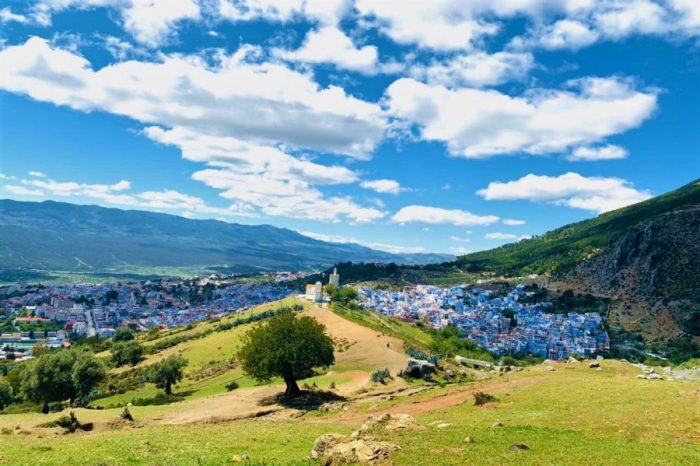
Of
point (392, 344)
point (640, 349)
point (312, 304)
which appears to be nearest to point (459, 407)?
point (392, 344)

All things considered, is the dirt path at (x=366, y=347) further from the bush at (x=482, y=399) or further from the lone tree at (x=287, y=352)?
Result: the bush at (x=482, y=399)

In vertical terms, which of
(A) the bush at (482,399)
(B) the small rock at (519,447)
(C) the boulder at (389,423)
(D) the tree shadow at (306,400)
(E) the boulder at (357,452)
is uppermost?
(E) the boulder at (357,452)

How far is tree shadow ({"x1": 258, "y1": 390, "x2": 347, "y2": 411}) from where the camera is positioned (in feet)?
165

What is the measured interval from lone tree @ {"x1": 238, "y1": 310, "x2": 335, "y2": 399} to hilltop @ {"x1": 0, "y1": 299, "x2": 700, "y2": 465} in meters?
3.13

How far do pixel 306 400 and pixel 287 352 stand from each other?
564cm

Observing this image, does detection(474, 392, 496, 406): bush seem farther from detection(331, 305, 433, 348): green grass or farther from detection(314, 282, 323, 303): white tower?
detection(314, 282, 323, 303): white tower

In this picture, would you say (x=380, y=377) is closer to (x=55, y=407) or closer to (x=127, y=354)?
(x=55, y=407)

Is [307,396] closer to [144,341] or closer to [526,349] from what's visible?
[144,341]

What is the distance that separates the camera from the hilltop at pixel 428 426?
2461 centimetres

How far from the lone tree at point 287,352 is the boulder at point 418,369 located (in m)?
12.6

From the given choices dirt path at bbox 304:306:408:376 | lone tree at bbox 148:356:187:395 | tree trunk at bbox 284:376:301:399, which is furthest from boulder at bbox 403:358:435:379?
lone tree at bbox 148:356:187:395

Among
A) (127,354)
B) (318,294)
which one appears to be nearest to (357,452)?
(127,354)

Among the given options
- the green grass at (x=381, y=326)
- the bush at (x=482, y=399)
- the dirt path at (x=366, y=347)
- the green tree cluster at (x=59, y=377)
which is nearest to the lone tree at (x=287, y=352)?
the dirt path at (x=366, y=347)

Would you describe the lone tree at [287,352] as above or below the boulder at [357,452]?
below
